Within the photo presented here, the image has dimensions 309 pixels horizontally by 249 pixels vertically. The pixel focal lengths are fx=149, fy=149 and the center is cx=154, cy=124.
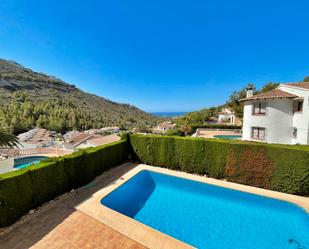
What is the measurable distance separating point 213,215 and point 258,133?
1076cm

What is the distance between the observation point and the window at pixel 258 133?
14.0 meters

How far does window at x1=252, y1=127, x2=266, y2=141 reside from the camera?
14.0 metres

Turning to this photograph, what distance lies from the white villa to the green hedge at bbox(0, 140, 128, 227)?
551 inches

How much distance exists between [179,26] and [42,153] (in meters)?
23.1

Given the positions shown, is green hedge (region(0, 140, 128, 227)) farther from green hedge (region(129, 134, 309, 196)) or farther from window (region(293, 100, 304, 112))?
window (region(293, 100, 304, 112))

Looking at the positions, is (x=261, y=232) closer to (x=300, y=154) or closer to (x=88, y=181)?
(x=300, y=154)

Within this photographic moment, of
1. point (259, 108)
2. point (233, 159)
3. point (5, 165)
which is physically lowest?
point (5, 165)

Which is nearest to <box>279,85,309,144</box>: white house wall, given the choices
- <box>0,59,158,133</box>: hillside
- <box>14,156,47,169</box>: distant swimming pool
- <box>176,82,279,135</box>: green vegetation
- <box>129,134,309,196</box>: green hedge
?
<box>129,134,309,196</box>: green hedge

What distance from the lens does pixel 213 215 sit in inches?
275

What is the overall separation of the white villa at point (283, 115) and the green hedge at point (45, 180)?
551 inches

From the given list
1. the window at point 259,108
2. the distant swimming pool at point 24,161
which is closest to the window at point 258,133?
the window at point 259,108

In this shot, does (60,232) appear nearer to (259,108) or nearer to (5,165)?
(5,165)

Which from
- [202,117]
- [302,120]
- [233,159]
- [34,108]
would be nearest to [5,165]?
[233,159]

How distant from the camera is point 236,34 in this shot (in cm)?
1948
